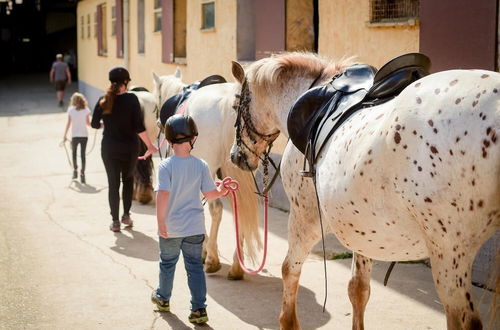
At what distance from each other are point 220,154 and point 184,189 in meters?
1.78

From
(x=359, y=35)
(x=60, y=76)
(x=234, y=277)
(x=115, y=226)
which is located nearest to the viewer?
(x=234, y=277)

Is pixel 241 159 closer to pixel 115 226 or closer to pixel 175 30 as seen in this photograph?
pixel 115 226

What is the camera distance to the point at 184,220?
4910mm

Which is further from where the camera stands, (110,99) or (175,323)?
(110,99)

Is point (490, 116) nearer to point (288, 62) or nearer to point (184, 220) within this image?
point (288, 62)

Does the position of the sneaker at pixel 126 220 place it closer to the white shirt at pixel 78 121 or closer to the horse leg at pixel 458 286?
the white shirt at pixel 78 121

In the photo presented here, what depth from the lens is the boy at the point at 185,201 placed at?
15.7 ft

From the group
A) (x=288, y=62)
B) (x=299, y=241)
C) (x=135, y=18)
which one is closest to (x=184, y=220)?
(x=299, y=241)

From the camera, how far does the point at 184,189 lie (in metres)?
4.87

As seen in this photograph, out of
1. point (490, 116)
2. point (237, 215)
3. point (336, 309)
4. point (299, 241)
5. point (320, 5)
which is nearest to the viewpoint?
point (490, 116)

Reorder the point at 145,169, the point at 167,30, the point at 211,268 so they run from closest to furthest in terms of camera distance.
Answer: the point at 211,268 < the point at 145,169 < the point at 167,30

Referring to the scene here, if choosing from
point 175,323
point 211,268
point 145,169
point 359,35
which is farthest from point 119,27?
point 175,323

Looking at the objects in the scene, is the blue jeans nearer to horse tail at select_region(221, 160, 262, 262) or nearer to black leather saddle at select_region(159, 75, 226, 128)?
horse tail at select_region(221, 160, 262, 262)

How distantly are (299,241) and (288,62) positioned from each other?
1172 mm
